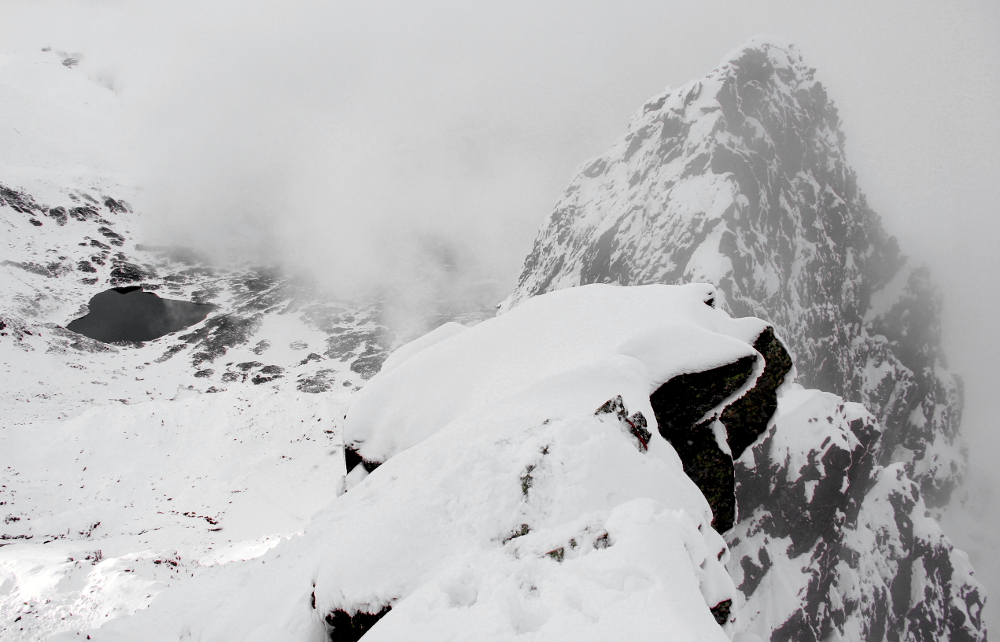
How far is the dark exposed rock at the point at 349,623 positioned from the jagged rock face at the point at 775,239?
43462mm

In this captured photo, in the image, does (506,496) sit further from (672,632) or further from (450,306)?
(450,306)

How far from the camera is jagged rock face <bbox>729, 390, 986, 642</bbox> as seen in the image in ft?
85.1

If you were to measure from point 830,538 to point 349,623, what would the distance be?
34.3 m

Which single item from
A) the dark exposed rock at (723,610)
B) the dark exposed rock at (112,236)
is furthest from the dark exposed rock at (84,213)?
the dark exposed rock at (723,610)

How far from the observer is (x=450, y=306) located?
86438 mm

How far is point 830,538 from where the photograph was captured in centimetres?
2800

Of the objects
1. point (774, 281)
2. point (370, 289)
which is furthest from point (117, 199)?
point (774, 281)

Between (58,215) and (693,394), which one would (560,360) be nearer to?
(693,394)

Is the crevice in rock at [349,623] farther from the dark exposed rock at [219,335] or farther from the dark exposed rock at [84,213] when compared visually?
the dark exposed rock at [84,213]

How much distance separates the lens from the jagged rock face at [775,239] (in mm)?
49031

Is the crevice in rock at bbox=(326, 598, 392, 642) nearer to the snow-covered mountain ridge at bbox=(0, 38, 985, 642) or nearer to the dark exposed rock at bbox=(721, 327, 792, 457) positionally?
the snow-covered mountain ridge at bbox=(0, 38, 985, 642)

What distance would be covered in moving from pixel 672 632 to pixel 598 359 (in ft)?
20.3

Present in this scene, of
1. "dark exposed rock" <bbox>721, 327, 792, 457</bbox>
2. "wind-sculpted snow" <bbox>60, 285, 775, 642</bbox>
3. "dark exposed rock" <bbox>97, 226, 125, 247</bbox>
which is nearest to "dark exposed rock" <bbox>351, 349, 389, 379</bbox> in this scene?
"wind-sculpted snow" <bbox>60, 285, 775, 642</bbox>

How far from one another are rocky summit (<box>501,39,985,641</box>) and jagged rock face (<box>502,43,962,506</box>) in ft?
1.05
